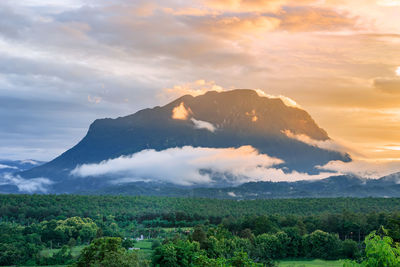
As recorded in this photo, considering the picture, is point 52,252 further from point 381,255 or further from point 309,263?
point 381,255

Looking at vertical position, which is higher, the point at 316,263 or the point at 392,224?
the point at 392,224

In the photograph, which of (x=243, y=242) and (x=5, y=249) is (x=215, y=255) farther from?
(x=5, y=249)

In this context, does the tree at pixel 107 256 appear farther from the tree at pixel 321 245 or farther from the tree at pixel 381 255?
the tree at pixel 321 245

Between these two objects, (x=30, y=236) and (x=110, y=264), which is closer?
(x=110, y=264)

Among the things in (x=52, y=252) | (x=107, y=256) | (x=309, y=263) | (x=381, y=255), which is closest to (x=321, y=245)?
(x=309, y=263)

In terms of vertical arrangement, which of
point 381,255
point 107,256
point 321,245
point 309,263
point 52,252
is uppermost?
point 381,255

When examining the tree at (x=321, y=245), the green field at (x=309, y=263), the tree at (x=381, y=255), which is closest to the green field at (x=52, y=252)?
the green field at (x=309, y=263)

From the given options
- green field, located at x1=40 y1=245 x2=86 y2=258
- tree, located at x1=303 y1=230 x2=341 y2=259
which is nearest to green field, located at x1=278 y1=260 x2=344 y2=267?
tree, located at x1=303 y1=230 x2=341 y2=259

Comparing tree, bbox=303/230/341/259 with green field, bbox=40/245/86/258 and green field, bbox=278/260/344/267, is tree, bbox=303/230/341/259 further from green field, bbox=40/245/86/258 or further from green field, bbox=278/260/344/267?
green field, bbox=40/245/86/258

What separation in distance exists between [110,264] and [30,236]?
90.4m

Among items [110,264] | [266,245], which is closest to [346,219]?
[266,245]

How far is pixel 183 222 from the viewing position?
19300 centimetres

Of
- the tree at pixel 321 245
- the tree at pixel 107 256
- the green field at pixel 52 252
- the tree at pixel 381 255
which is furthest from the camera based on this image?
the tree at pixel 321 245

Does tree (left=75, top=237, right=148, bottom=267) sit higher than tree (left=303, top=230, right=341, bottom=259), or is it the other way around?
tree (left=75, top=237, right=148, bottom=267)
